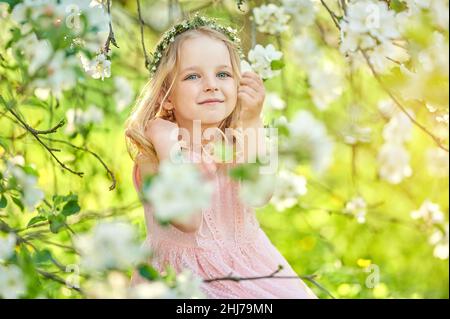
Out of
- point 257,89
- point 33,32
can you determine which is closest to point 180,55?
point 257,89

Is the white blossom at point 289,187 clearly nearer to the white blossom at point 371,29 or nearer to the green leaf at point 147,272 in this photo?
the white blossom at point 371,29

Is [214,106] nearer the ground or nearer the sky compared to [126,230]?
nearer the sky

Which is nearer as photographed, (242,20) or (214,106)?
(214,106)

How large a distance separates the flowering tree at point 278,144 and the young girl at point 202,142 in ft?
0.24

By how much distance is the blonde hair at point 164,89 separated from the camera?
1.83 metres

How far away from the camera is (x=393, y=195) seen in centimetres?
388

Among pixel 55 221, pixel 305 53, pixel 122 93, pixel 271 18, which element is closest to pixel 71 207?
pixel 55 221

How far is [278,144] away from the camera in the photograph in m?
1.20

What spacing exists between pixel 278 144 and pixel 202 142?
618 mm

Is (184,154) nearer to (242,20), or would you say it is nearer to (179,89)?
(179,89)

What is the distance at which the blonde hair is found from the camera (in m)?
1.83

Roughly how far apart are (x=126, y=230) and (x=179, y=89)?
72 centimetres

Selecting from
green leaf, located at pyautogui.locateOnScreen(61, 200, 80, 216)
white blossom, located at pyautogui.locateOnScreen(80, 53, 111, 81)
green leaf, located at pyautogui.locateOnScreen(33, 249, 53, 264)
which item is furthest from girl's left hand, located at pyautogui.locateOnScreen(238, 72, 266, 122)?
green leaf, located at pyautogui.locateOnScreen(33, 249, 53, 264)

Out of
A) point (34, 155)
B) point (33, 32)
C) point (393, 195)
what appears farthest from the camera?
point (393, 195)
